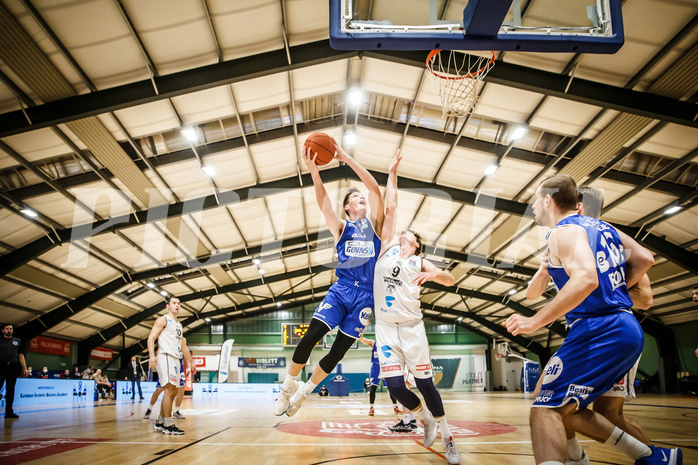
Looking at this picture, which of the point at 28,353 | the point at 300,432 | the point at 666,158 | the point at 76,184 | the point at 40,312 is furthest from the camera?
the point at 28,353

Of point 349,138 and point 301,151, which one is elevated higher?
point 349,138

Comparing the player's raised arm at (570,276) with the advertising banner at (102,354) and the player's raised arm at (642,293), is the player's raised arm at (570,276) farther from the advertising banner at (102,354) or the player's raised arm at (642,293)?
the advertising banner at (102,354)

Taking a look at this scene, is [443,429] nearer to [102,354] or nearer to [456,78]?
[456,78]

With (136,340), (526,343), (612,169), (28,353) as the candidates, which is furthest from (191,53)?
(526,343)

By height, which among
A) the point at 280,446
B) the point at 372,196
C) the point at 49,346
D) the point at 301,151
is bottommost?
the point at 49,346

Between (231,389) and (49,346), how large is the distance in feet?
30.1

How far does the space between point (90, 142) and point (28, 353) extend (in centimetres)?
1634

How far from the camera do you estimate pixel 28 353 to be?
2081cm

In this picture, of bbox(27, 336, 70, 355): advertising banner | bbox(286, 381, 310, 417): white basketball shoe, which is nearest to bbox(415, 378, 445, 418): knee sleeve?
bbox(286, 381, 310, 417): white basketball shoe

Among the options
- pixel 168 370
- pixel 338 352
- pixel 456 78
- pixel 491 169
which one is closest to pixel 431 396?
pixel 338 352

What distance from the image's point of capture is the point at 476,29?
142 inches

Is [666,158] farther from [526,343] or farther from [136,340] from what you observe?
[136,340]

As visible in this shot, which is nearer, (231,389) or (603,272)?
(603,272)

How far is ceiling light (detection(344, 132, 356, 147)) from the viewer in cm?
1298
